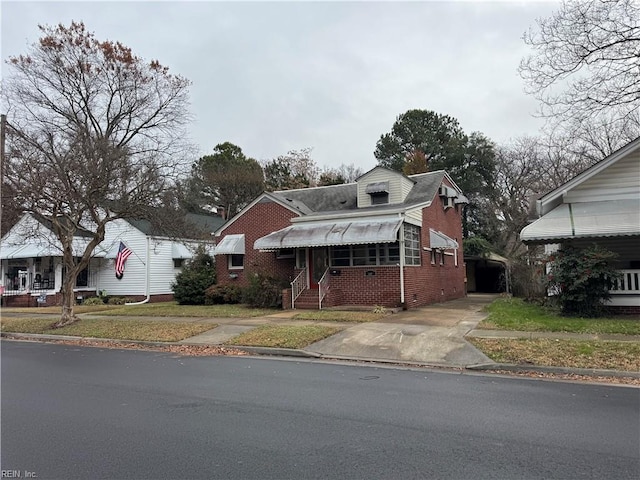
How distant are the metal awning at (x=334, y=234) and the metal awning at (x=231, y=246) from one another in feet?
9.97

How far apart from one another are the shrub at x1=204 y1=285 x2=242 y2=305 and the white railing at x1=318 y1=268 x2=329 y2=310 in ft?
16.9

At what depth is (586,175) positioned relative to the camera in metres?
15.2

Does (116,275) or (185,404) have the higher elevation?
(116,275)

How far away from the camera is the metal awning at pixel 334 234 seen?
57.2ft

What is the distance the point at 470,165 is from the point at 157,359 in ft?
133

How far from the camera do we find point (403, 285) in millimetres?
18000

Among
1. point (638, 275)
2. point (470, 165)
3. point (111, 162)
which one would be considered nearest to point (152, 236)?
point (111, 162)

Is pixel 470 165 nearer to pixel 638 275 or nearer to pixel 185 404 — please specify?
pixel 638 275

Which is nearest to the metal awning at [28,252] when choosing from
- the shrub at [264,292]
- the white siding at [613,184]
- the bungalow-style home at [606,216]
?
the shrub at [264,292]

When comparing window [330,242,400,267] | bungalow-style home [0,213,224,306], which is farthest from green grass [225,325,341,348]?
bungalow-style home [0,213,224,306]

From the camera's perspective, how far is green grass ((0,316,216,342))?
A: 1373 cm

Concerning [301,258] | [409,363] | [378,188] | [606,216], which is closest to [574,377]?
[409,363]

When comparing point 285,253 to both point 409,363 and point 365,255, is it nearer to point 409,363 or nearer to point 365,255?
point 365,255

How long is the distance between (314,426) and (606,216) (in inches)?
503
